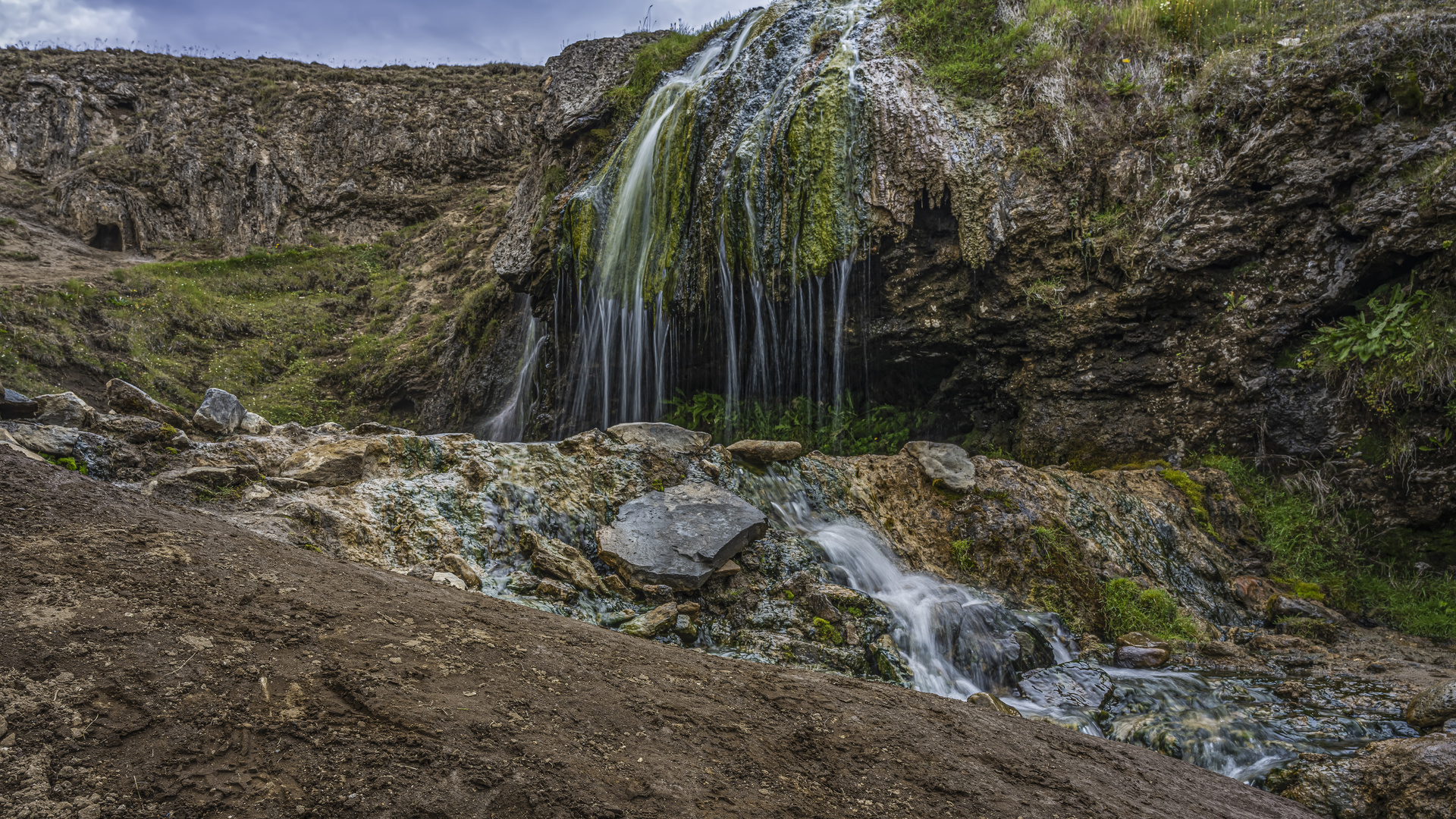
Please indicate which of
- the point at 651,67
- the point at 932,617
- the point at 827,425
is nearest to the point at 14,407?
the point at 932,617

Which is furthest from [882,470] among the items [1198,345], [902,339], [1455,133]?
[1455,133]

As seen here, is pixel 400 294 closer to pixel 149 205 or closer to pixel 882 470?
pixel 149 205

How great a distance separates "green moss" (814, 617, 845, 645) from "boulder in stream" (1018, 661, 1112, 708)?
4.23 feet

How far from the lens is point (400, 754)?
1.83 metres

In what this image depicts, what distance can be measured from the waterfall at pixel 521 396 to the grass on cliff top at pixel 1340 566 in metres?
10.7

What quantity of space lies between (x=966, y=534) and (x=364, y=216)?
2224 centimetres

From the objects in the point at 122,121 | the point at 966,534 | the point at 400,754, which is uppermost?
the point at 122,121

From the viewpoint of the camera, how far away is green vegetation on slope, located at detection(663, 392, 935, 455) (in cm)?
963

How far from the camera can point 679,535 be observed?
16.5 ft

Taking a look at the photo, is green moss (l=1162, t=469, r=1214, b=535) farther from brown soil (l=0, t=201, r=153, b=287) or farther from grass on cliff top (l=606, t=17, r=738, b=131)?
brown soil (l=0, t=201, r=153, b=287)

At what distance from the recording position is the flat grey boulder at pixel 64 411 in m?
4.43

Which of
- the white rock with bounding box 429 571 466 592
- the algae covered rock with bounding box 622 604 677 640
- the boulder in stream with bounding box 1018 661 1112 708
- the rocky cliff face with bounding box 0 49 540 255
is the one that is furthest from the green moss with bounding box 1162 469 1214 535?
the rocky cliff face with bounding box 0 49 540 255

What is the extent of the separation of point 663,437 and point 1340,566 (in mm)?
6962

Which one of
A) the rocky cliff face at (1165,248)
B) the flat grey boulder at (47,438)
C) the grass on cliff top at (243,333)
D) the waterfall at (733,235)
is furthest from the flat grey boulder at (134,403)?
the grass on cliff top at (243,333)
